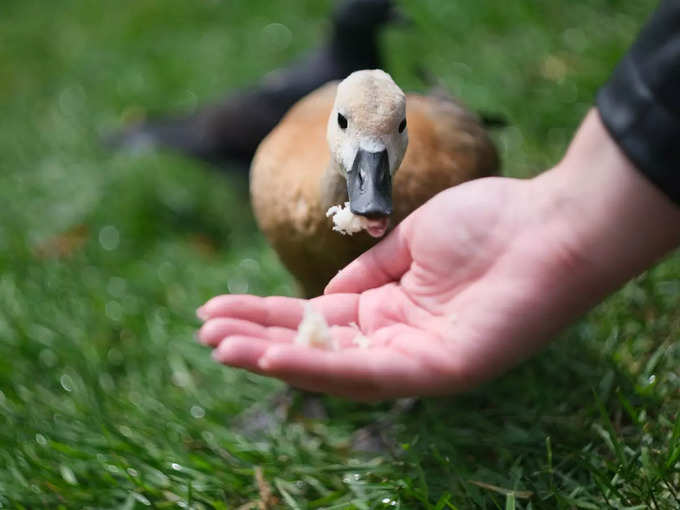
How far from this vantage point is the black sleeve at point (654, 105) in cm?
96

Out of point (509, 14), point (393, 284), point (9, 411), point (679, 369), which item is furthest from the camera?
point (509, 14)

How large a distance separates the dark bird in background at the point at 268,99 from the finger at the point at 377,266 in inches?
55.6

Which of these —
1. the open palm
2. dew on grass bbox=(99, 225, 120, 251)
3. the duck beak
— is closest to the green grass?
dew on grass bbox=(99, 225, 120, 251)

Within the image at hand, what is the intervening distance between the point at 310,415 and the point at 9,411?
0.66 meters

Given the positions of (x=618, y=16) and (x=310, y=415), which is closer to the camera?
(x=310, y=415)

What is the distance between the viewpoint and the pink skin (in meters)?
0.99

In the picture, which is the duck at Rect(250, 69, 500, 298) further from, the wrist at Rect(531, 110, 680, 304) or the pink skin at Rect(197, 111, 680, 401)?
the wrist at Rect(531, 110, 680, 304)

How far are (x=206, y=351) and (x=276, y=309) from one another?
869 millimetres

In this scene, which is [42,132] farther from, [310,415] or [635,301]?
[635,301]

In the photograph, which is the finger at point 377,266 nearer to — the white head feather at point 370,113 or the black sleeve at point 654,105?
the white head feather at point 370,113

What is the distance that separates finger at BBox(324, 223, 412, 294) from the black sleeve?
1.10 feet

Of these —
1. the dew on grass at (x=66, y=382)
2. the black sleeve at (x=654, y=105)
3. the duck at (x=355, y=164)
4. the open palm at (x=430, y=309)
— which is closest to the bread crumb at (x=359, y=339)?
the open palm at (x=430, y=309)

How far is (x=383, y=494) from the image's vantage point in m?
1.34

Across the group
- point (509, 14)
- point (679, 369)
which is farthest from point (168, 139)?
point (679, 369)
